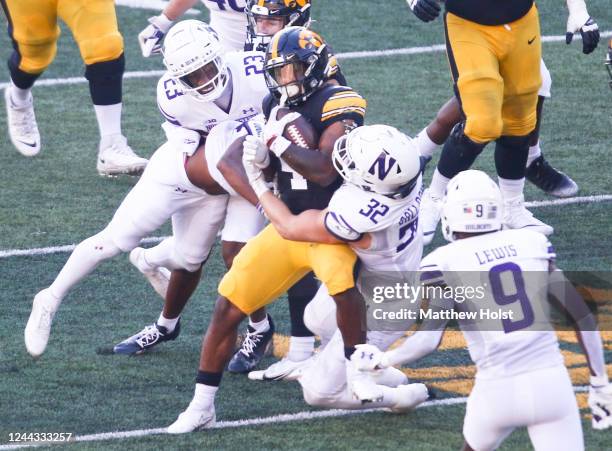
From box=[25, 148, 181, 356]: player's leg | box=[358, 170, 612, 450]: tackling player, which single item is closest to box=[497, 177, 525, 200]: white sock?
box=[25, 148, 181, 356]: player's leg

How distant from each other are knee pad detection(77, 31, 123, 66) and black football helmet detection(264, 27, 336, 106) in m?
1.93

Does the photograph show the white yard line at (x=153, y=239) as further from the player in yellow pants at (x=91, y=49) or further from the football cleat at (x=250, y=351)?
the football cleat at (x=250, y=351)

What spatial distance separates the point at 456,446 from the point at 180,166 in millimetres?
1738

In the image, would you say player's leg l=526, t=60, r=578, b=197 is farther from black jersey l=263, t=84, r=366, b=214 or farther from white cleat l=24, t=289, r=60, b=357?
white cleat l=24, t=289, r=60, b=357

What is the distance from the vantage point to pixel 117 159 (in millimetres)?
7574

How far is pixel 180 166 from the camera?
5984mm

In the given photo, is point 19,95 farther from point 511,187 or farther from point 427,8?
point 511,187

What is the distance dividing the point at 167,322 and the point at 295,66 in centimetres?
141

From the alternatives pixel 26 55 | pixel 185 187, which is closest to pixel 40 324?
pixel 185 187

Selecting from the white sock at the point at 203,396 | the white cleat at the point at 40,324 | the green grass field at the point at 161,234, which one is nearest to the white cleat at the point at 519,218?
the green grass field at the point at 161,234

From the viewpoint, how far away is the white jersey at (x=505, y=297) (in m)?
4.46

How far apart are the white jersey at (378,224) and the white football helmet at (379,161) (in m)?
0.05

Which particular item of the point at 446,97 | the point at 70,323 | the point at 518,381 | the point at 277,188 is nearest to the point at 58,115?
the point at 446,97

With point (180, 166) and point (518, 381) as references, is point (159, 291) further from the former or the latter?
point (518, 381)
